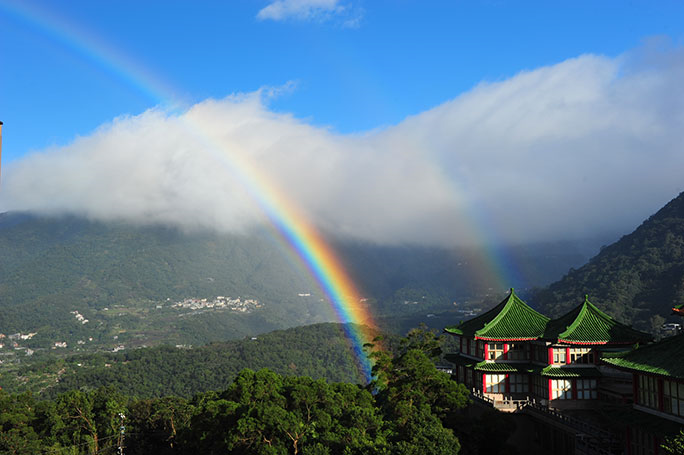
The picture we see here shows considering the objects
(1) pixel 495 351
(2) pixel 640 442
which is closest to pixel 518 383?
(1) pixel 495 351

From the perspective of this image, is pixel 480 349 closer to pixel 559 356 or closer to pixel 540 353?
pixel 540 353

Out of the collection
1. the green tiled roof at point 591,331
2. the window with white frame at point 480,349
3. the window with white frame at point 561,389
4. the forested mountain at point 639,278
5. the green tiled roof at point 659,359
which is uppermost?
the forested mountain at point 639,278

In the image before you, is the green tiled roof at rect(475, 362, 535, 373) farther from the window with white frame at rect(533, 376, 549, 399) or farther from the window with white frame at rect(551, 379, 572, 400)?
the window with white frame at rect(551, 379, 572, 400)

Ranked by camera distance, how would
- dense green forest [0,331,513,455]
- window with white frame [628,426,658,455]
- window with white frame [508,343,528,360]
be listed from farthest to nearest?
A: 1. window with white frame [508,343,528,360]
2. dense green forest [0,331,513,455]
3. window with white frame [628,426,658,455]

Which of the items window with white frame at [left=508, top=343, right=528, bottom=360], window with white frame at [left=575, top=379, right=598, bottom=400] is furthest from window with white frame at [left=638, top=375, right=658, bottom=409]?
window with white frame at [left=508, top=343, right=528, bottom=360]

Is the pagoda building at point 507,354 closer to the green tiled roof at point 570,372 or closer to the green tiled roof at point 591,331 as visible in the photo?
the green tiled roof at point 570,372

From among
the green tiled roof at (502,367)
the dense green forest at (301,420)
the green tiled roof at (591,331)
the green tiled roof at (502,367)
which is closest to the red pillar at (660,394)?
the dense green forest at (301,420)
